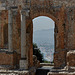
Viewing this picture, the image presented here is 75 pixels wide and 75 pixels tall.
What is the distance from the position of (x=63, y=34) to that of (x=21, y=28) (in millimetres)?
4028

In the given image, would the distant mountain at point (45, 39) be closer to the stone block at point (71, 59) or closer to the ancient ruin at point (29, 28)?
the ancient ruin at point (29, 28)

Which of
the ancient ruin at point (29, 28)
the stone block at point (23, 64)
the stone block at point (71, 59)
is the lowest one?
the stone block at point (23, 64)

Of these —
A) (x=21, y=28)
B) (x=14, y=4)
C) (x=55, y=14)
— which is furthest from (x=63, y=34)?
(x=14, y=4)

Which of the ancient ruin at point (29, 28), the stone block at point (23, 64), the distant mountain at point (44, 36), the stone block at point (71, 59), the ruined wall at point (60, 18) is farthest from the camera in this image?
the distant mountain at point (44, 36)

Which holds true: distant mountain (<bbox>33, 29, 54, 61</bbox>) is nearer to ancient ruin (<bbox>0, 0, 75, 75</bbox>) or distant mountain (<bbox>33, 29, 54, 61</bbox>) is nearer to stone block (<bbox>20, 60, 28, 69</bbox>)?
ancient ruin (<bbox>0, 0, 75, 75</bbox>)

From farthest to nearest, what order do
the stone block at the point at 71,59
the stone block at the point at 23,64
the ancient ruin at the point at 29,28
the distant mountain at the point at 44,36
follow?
1. the distant mountain at the point at 44,36
2. the ancient ruin at the point at 29,28
3. the stone block at the point at 23,64
4. the stone block at the point at 71,59

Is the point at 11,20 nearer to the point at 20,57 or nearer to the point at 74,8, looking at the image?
the point at 20,57

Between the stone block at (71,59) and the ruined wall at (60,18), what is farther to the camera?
the ruined wall at (60,18)

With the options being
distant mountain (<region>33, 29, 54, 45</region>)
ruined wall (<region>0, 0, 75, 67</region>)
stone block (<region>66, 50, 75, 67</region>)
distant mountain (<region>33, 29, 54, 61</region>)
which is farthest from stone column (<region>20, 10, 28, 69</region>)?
distant mountain (<region>33, 29, 54, 45</region>)

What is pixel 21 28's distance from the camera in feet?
65.1

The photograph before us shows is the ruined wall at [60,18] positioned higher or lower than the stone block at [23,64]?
higher

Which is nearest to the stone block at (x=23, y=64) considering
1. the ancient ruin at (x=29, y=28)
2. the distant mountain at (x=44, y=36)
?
the ancient ruin at (x=29, y=28)

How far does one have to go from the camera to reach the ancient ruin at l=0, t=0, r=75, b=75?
1997 centimetres

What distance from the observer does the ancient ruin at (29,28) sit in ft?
65.5
